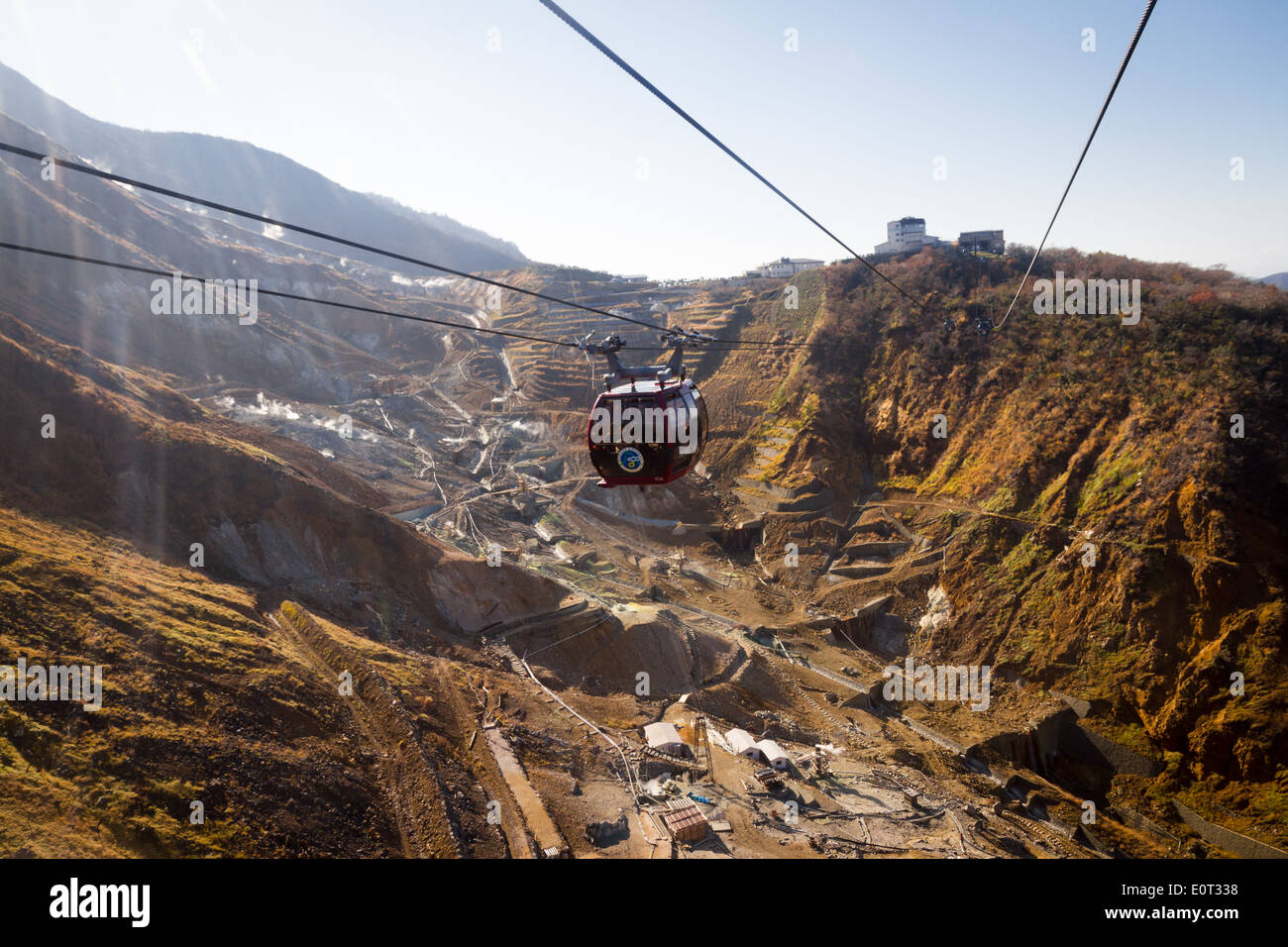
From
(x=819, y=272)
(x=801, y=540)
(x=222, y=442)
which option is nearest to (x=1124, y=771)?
(x=801, y=540)

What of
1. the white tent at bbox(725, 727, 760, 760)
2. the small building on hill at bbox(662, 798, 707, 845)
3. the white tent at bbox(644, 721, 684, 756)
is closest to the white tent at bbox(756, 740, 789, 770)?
the white tent at bbox(725, 727, 760, 760)

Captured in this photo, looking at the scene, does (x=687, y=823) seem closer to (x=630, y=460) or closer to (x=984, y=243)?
(x=630, y=460)

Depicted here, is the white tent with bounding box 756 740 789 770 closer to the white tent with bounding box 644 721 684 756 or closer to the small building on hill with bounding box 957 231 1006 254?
the white tent with bounding box 644 721 684 756

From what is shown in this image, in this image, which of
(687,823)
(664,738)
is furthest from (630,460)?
(664,738)

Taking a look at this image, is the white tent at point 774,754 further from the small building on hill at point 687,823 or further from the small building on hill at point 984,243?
the small building on hill at point 984,243

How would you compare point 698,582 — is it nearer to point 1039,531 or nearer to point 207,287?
point 1039,531

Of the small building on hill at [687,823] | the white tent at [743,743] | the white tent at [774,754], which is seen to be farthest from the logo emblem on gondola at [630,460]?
the white tent at [774,754]
